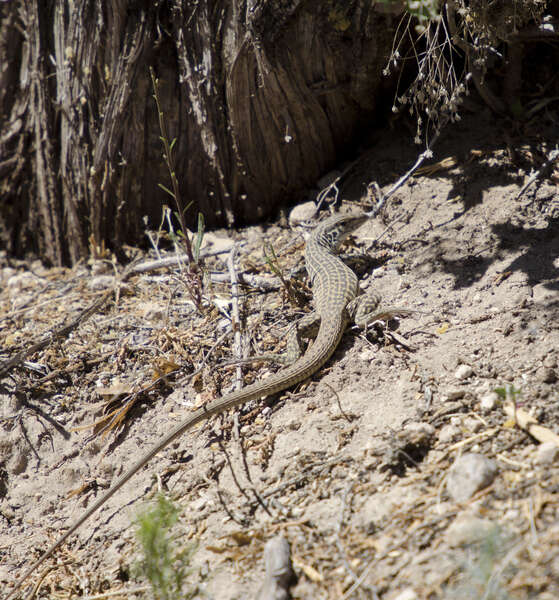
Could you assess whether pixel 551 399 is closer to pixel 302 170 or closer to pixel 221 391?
pixel 221 391

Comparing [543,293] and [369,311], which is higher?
[543,293]

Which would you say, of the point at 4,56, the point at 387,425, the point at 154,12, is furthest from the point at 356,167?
the point at 4,56

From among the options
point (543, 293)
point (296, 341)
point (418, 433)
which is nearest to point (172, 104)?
point (296, 341)

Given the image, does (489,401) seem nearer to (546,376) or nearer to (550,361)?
(546,376)

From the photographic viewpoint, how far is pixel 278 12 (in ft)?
14.6

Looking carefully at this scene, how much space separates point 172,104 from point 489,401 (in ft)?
13.1

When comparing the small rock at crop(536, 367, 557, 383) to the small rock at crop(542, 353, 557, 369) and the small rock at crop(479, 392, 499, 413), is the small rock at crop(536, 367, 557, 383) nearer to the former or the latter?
the small rock at crop(542, 353, 557, 369)

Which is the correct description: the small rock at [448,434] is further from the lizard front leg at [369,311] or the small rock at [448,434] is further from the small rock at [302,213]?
the small rock at [302,213]

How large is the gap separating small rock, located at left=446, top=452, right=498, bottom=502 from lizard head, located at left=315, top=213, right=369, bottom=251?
2.73 metres

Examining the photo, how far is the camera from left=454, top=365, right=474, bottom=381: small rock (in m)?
2.89

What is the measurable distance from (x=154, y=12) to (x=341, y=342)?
3.43 meters

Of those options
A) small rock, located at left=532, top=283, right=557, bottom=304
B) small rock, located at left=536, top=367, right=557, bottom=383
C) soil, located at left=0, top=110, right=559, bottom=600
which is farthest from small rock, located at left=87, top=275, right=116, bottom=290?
small rock, located at left=536, top=367, right=557, bottom=383

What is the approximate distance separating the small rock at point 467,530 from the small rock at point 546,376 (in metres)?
0.93

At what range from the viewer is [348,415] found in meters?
2.95
